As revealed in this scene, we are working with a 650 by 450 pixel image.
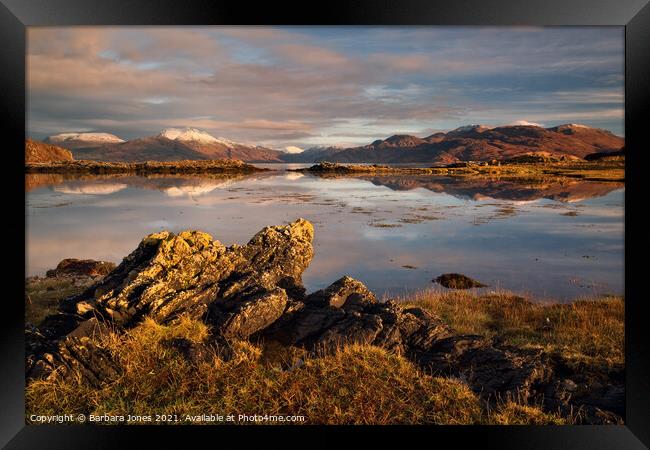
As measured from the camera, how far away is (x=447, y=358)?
7801mm

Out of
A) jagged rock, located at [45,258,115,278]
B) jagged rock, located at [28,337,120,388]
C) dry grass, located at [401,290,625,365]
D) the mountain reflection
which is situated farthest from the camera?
jagged rock, located at [45,258,115,278]

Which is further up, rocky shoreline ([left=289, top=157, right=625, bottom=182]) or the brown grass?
rocky shoreline ([left=289, top=157, right=625, bottom=182])

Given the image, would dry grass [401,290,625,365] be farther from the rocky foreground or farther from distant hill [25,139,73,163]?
distant hill [25,139,73,163]

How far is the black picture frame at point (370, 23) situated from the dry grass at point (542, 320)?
152 cm

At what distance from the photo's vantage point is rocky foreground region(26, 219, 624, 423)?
23.2ft

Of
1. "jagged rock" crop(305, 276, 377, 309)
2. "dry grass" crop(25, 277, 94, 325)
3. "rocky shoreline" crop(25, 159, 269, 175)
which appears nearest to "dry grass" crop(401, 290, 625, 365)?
"jagged rock" crop(305, 276, 377, 309)

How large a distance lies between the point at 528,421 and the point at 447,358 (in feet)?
5.16

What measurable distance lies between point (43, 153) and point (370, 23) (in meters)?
6.18

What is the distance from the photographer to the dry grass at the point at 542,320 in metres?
8.23

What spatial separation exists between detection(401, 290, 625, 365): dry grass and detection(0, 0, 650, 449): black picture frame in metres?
1.52

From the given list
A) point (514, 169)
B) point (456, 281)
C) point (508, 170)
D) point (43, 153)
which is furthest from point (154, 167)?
point (514, 169)

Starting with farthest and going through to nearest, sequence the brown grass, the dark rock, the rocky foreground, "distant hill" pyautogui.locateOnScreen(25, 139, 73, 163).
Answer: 1. the dark rock
2. "distant hill" pyautogui.locateOnScreen(25, 139, 73, 163)
3. the rocky foreground
4. the brown grass

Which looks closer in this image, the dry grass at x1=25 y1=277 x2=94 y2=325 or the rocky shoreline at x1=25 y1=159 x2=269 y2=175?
the dry grass at x1=25 y1=277 x2=94 y2=325
